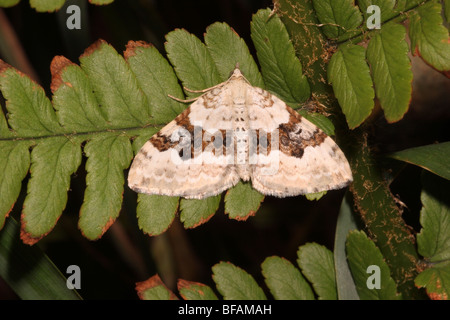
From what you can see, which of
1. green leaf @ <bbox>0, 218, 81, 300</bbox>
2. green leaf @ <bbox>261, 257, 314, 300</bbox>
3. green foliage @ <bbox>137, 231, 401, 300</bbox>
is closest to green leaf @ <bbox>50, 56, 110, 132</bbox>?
green leaf @ <bbox>0, 218, 81, 300</bbox>

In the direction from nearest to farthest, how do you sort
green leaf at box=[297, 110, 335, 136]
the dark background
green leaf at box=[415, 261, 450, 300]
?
green leaf at box=[415, 261, 450, 300]
green leaf at box=[297, 110, 335, 136]
the dark background

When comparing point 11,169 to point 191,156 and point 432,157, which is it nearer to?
point 191,156

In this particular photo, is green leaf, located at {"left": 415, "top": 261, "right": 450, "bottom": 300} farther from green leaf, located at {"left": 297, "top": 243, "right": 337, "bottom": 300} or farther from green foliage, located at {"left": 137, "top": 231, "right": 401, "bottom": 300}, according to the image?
green leaf, located at {"left": 297, "top": 243, "right": 337, "bottom": 300}

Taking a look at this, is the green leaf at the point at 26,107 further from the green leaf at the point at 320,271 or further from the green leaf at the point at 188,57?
the green leaf at the point at 320,271

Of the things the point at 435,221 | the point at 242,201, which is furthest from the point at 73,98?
the point at 435,221

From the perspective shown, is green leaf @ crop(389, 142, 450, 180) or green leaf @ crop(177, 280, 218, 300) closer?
green leaf @ crop(389, 142, 450, 180)

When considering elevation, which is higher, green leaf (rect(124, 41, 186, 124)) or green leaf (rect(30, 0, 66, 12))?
green leaf (rect(30, 0, 66, 12))

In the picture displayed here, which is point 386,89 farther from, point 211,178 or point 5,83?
point 5,83

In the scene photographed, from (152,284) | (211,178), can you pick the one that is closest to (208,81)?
(211,178)
